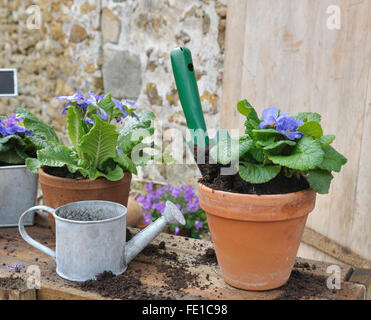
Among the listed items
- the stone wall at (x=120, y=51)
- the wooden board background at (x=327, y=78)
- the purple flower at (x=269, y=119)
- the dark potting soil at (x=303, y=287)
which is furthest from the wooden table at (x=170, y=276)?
the stone wall at (x=120, y=51)

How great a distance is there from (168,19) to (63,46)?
0.88 m

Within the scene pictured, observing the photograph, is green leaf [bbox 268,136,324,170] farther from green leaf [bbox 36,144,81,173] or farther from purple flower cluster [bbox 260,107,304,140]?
green leaf [bbox 36,144,81,173]

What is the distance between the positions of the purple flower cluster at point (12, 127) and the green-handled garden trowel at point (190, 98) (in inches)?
21.6

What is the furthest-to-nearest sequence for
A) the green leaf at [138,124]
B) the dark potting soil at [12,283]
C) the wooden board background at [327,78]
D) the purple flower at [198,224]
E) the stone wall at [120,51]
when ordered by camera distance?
the stone wall at [120,51] < the purple flower at [198,224] < the wooden board background at [327,78] < the green leaf at [138,124] < the dark potting soil at [12,283]

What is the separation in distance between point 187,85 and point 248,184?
0.25 m

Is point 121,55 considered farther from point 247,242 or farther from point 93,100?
point 247,242

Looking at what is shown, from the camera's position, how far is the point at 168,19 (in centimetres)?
235

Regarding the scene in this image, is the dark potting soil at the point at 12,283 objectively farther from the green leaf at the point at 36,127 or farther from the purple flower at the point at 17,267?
the green leaf at the point at 36,127

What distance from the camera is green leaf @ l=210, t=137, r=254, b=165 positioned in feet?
2.83

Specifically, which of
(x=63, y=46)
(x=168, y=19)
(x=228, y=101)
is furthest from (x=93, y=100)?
(x=63, y=46)

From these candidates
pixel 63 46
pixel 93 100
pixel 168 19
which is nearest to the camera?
pixel 93 100

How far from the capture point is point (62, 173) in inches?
45.6

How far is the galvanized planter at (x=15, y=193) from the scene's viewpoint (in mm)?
1236

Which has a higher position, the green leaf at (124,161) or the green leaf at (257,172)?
the green leaf at (257,172)
